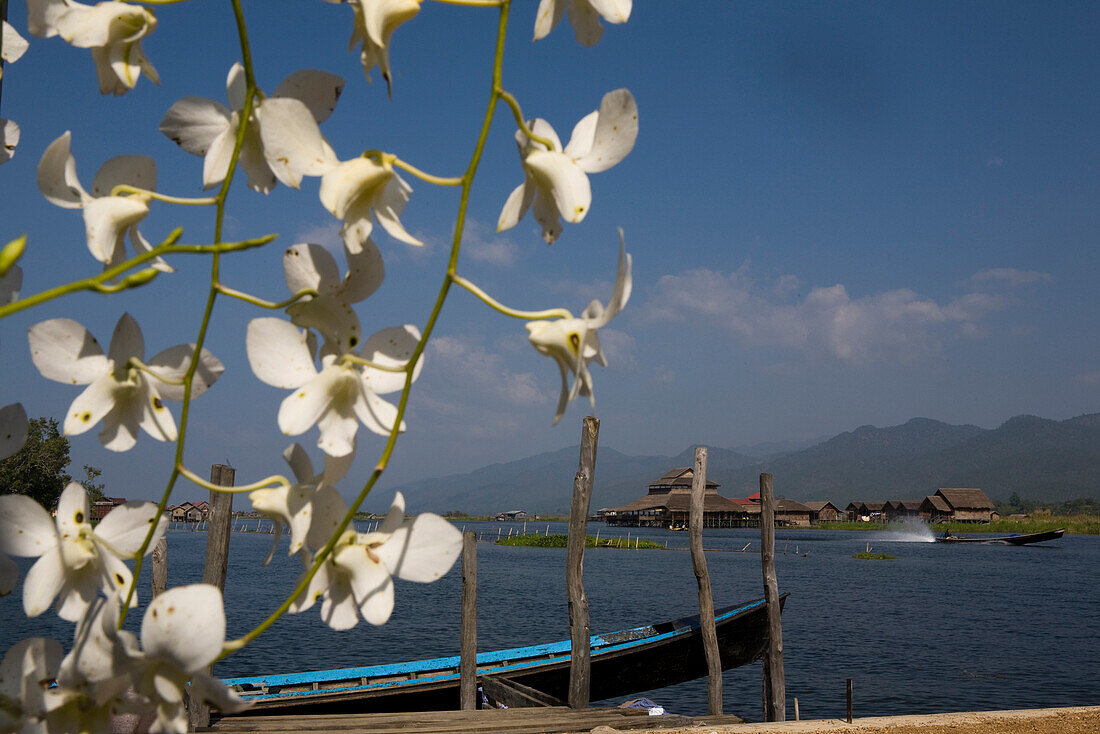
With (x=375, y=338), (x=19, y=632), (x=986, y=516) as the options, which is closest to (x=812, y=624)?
(x=19, y=632)

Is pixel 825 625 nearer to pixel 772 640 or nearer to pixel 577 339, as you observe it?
pixel 772 640

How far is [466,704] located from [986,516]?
66771 mm

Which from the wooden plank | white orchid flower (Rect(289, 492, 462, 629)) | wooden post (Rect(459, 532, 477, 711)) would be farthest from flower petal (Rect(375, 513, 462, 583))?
the wooden plank

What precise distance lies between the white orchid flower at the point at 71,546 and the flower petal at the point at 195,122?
212 mm

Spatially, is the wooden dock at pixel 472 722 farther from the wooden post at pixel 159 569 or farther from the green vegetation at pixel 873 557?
the green vegetation at pixel 873 557

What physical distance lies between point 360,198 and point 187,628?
22 cm

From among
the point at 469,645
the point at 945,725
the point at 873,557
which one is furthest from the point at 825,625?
the point at 873,557

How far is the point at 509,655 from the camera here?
810 centimetres

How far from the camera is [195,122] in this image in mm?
474

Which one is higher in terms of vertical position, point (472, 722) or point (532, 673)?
point (472, 722)

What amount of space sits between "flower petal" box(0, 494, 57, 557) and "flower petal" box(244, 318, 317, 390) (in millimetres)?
142

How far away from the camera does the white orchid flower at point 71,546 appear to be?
0.43 meters

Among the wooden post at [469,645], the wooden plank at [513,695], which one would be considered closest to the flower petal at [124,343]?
the wooden post at [469,645]

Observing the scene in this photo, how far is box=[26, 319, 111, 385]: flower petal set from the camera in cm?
44
